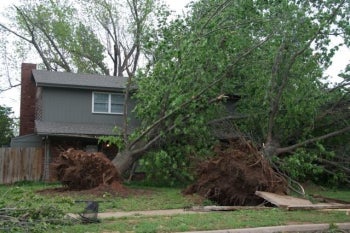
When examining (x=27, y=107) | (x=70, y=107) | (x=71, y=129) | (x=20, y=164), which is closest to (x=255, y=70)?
(x=71, y=129)

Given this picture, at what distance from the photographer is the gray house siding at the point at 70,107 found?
76.8 feet

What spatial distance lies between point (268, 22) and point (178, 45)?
3.13 m

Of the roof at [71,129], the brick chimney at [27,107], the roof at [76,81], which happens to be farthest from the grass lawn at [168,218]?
the brick chimney at [27,107]

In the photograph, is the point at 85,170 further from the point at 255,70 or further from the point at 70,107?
the point at 70,107

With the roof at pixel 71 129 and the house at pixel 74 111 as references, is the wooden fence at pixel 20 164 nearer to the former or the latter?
the house at pixel 74 111

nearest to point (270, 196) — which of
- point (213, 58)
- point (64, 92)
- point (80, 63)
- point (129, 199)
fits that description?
point (129, 199)

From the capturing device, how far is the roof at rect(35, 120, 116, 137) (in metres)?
21.5

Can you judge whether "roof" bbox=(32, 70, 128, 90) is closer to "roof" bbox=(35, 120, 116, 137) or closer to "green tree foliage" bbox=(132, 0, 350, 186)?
"roof" bbox=(35, 120, 116, 137)

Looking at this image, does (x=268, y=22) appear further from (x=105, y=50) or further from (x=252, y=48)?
(x=105, y=50)

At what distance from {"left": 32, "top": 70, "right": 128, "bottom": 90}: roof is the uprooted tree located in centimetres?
531

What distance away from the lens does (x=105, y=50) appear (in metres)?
40.4

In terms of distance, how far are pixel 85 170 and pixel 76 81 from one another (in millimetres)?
9025

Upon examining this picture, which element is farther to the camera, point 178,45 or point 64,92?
point 64,92

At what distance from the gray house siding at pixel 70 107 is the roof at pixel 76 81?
1.30 feet
